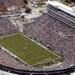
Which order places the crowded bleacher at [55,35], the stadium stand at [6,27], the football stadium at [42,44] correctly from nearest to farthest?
the football stadium at [42,44] < the crowded bleacher at [55,35] < the stadium stand at [6,27]

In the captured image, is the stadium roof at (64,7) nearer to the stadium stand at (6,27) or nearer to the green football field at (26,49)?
the stadium stand at (6,27)

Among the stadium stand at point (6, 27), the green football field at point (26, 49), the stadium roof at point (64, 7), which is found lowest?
the stadium stand at point (6, 27)

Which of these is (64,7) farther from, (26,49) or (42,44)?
(26,49)

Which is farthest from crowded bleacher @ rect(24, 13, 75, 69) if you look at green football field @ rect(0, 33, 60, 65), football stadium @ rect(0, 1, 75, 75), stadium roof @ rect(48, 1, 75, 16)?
stadium roof @ rect(48, 1, 75, 16)

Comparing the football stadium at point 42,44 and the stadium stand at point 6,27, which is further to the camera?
the stadium stand at point 6,27

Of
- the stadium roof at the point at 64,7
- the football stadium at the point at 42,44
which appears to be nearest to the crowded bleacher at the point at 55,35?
the football stadium at the point at 42,44

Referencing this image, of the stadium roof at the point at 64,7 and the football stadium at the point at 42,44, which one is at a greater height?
the stadium roof at the point at 64,7

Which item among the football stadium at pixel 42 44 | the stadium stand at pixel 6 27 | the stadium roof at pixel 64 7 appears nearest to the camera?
the football stadium at pixel 42 44

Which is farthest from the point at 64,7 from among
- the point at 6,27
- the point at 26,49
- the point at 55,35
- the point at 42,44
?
the point at 26,49
